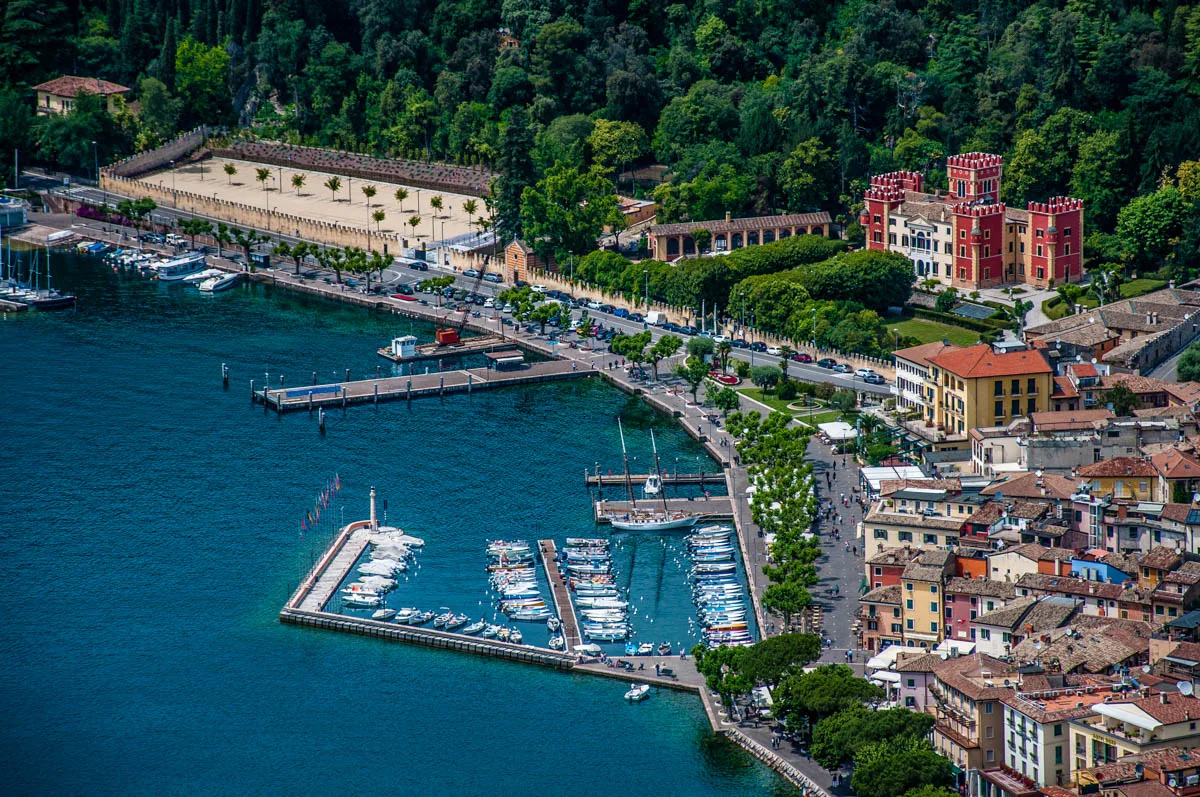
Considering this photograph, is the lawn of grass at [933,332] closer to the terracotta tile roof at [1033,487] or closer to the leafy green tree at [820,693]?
the terracotta tile roof at [1033,487]

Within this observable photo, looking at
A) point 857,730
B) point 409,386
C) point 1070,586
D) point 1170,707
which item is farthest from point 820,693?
point 409,386

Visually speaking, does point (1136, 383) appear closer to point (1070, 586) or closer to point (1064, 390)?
point (1064, 390)

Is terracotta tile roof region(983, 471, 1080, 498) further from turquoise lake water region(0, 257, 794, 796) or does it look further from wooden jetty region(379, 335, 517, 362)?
wooden jetty region(379, 335, 517, 362)

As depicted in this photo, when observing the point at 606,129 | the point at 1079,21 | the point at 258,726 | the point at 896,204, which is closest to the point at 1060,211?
the point at 896,204

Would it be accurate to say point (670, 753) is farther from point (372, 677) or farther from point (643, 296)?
point (643, 296)

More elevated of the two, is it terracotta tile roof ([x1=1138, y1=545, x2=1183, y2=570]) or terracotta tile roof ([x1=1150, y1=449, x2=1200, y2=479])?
terracotta tile roof ([x1=1150, y1=449, x2=1200, y2=479])

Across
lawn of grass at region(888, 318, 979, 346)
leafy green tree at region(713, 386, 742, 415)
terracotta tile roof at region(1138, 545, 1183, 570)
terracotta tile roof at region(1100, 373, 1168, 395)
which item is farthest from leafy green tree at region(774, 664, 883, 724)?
lawn of grass at region(888, 318, 979, 346)
